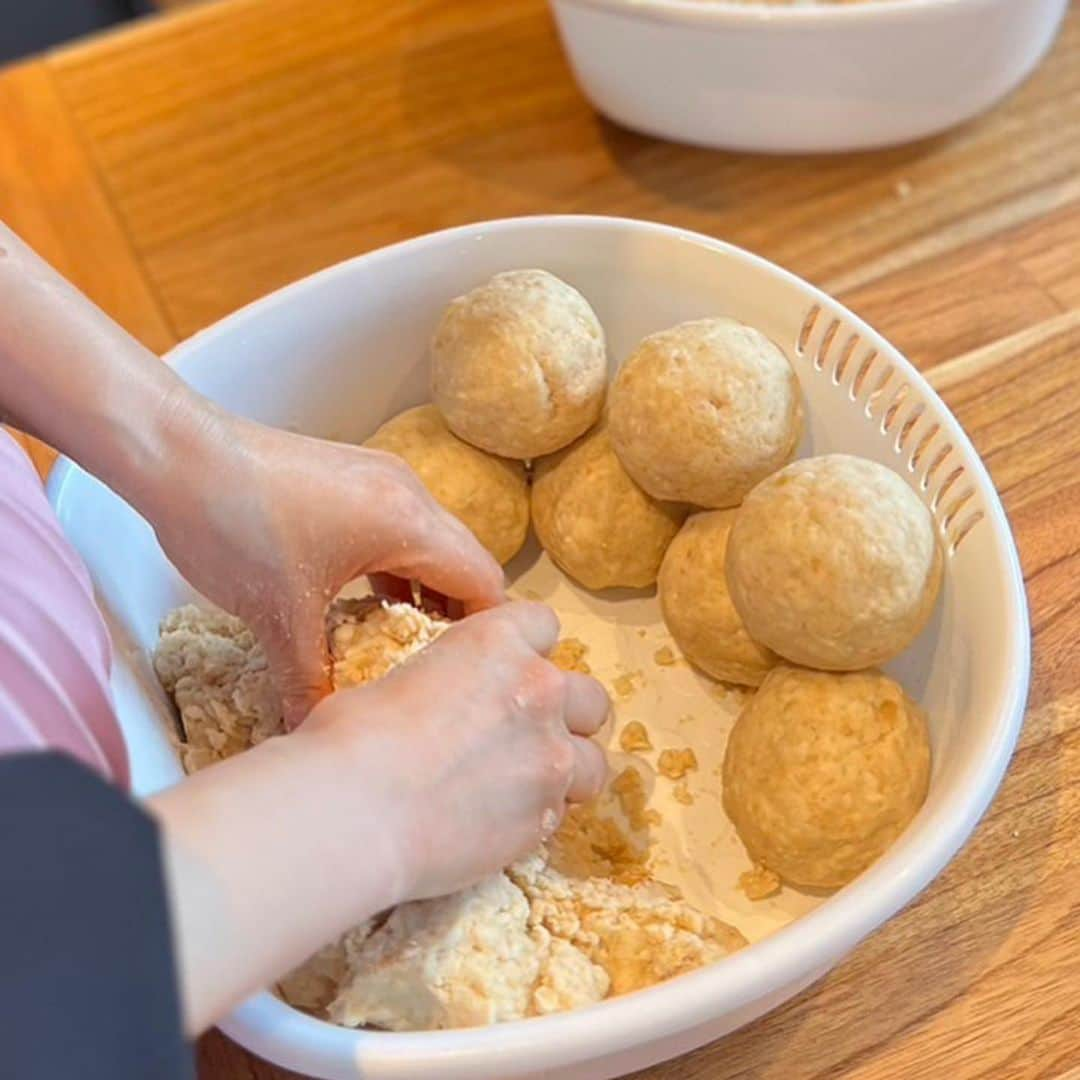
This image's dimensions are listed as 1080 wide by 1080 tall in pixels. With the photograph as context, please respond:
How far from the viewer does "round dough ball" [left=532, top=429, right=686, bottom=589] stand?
2.53ft

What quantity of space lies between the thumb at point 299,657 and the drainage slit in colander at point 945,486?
320 mm

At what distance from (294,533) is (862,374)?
334 mm

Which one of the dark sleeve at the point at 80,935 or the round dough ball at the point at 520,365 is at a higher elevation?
the dark sleeve at the point at 80,935

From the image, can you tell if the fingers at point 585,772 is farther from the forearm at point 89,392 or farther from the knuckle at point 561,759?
the forearm at point 89,392

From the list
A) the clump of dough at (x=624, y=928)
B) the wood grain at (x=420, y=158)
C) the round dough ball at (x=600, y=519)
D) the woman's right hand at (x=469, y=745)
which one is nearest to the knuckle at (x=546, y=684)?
the woman's right hand at (x=469, y=745)

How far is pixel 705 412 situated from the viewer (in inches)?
27.7

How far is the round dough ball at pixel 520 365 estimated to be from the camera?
747 mm

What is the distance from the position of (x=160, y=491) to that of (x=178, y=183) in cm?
54

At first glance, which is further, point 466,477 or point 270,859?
point 466,477

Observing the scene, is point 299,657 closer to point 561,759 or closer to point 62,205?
point 561,759

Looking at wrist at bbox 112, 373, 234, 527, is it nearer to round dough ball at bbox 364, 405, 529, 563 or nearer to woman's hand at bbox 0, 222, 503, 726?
woman's hand at bbox 0, 222, 503, 726

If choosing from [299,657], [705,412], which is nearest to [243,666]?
[299,657]

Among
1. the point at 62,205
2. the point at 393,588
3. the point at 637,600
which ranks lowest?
the point at 637,600

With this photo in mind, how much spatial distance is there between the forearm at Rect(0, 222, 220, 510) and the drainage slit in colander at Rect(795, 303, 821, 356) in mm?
346
